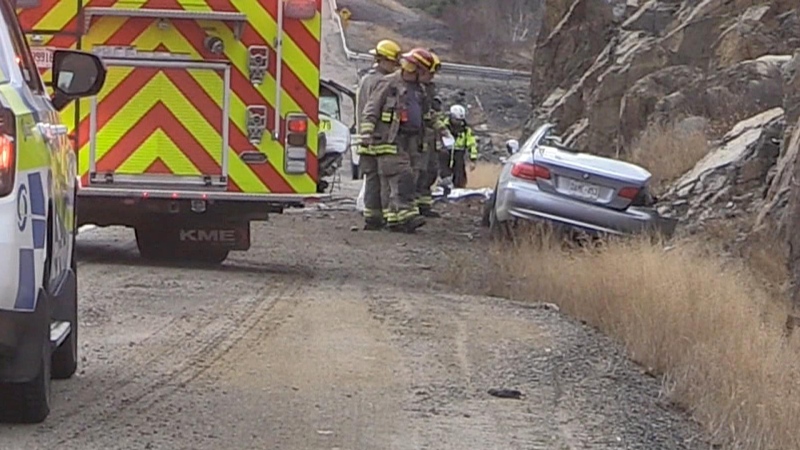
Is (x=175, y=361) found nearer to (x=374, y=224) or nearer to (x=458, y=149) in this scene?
(x=374, y=224)

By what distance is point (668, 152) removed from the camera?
19.7m

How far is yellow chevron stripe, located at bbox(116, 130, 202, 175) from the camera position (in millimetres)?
14086

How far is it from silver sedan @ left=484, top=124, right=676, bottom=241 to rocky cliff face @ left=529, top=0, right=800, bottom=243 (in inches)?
21.9

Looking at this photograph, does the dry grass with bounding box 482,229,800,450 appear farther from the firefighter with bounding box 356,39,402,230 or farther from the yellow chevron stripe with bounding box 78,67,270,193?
the firefighter with bounding box 356,39,402,230

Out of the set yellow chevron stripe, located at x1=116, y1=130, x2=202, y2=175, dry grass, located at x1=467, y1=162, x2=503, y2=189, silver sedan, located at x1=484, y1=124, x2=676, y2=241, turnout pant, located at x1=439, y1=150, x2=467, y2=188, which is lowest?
dry grass, located at x1=467, y1=162, x2=503, y2=189

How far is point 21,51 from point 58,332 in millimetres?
1186

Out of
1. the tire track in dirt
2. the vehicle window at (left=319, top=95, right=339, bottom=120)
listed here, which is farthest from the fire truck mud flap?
the vehicle window at (left=319, top=95, right=339, bottom=120)

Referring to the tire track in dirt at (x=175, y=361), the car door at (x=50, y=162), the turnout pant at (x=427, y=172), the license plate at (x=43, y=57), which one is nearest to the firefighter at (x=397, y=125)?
the turnout pant at (x=427, y=172)

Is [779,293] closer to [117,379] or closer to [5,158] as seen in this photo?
[117,379]

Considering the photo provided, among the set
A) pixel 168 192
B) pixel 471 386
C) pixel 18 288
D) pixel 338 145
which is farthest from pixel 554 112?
pixel 18 288

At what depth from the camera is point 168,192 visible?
13.9 meters

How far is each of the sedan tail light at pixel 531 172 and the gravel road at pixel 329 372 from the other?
1.72 m

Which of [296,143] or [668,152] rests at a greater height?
[296,143]

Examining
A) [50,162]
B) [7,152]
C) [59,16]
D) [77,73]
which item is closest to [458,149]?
[59,16]
